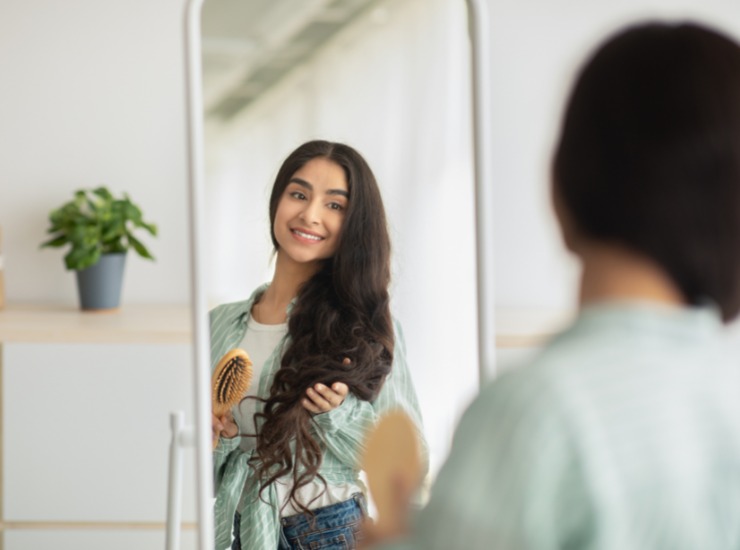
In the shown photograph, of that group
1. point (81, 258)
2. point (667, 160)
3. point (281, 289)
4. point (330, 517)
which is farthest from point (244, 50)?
point (81, 258)

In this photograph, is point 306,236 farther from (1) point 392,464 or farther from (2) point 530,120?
(2) point 530,120

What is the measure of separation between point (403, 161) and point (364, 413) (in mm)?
325

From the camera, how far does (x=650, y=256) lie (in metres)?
0.66

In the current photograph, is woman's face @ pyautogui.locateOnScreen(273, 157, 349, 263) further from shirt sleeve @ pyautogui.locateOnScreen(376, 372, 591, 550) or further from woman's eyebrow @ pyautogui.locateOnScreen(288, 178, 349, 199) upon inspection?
shirt sleeve @ pyautogui.locateOnScreen(376, 372, 591, 550)

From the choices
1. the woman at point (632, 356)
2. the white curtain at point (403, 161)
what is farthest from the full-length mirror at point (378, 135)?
the woman at point (632, 356)

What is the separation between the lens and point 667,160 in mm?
654

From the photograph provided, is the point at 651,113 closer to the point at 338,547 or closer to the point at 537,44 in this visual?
the point at 338,547

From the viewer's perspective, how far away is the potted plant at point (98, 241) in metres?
2.14

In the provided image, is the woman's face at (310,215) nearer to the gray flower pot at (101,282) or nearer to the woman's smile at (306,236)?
the woman's smile at (306,236)

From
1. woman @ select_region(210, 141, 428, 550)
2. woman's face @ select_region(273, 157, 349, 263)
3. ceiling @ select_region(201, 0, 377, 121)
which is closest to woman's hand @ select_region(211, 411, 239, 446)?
woman @ select_region(210, 141, 428, 550)

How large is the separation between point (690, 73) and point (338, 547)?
806mm

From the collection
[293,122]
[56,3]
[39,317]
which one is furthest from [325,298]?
[56,3]

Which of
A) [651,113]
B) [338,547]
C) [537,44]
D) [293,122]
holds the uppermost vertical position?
[537,44]

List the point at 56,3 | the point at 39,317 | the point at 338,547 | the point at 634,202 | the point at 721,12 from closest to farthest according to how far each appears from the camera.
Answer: the point at 634,202, the point at 338,547, the point at 39,317, the point at 56,3, the point at 721,12
